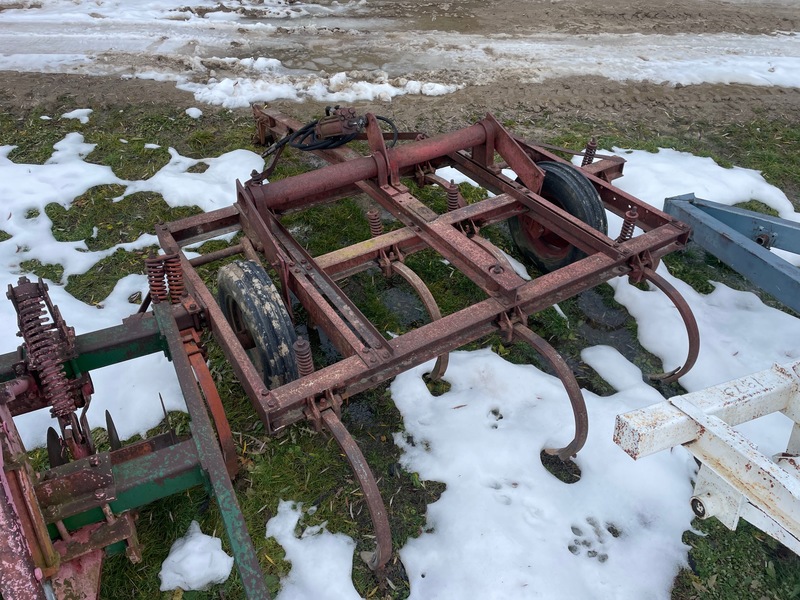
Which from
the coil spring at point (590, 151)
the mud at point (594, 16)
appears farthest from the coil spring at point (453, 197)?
the mud at point (594, 16)

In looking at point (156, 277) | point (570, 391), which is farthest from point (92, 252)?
point (570, 391)

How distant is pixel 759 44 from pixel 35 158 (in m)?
8.95

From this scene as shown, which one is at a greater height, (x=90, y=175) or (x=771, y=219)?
(x=771, y=219)

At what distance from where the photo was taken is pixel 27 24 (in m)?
8.93

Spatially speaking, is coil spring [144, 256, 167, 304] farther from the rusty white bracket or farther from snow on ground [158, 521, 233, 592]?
the rusty white bracket

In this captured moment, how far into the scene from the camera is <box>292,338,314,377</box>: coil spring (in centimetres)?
283

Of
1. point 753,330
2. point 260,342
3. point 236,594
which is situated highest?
point 260,342

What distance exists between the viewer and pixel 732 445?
85.8 inches

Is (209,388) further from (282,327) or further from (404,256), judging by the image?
(404,256)

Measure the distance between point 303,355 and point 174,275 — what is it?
39.7 inches

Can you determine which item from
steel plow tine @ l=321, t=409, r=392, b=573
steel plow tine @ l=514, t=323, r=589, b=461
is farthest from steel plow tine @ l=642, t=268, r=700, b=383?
steel plow tine @ l=321, t=409, r=392, b=573

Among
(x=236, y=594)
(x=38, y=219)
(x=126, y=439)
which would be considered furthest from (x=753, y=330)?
(x=38, y=219)

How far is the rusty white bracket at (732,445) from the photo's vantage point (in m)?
2.12

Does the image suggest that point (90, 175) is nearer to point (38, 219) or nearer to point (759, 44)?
point (38, 219)
